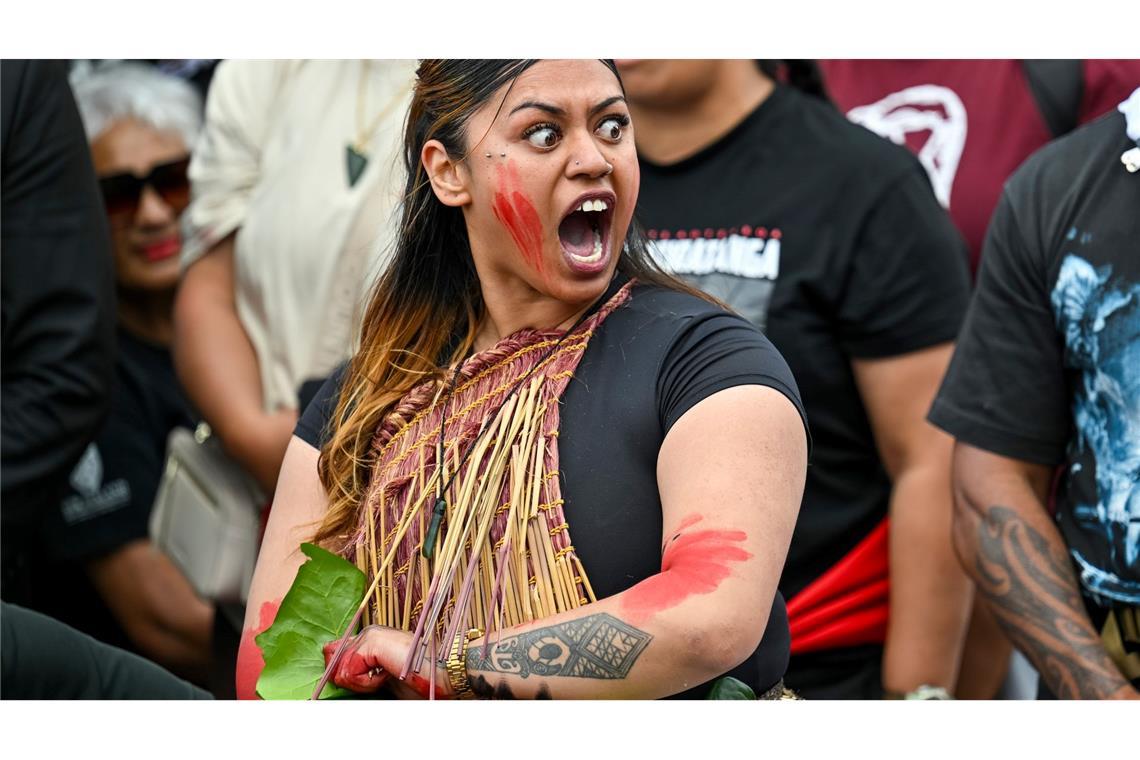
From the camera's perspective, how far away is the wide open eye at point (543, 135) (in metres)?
2.09

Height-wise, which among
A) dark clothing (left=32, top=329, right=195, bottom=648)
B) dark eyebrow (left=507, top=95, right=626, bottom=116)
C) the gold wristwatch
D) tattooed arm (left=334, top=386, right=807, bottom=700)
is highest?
dark eyebrow (left=507, top=95, right=626, bottom=116)

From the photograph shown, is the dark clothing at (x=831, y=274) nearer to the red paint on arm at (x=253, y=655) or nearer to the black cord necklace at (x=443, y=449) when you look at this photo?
the black cord necklace at (x=443, y=449)

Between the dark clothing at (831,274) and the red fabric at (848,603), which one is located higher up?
the dark clothing at (831,274)

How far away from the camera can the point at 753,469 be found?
6.39ft

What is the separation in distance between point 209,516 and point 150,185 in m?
0.86

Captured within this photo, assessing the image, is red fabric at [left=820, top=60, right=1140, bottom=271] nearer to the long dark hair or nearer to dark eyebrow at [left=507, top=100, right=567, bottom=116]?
the long dark hair

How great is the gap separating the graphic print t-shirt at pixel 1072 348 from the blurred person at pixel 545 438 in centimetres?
86

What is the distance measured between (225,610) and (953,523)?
1624mm

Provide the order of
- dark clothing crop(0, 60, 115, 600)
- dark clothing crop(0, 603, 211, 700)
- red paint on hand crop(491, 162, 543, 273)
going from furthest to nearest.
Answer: dark clothing crop(0, 60, 115, 600) < dark clothing crop(0, 603, 211, 700) < red paint on hand crop(491, 162, 543, 273)

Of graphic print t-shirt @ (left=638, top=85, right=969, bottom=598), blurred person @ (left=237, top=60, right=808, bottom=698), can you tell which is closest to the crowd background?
graphic print t-shirt @ (left=638, top=85, right=969, bottom=598)

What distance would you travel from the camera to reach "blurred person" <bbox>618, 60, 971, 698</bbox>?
3152 millimetres

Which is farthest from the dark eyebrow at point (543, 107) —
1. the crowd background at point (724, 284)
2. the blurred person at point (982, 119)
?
the blurred person at point (982, 119)

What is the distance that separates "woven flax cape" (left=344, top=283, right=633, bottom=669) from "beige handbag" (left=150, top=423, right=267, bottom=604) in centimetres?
150

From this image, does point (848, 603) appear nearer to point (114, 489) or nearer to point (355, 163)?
point (355, 163)
